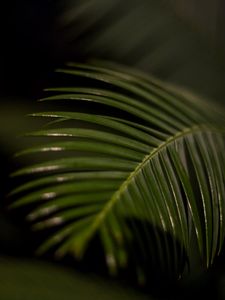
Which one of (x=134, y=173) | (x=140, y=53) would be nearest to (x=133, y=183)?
(x=134, y=173)

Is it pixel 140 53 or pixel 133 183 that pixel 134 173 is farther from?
pixel 140 53

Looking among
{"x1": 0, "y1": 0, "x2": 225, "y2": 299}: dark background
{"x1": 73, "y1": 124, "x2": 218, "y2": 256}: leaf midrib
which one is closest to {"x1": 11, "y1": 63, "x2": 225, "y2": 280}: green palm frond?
{"x1": 73, "y1": 124, "x2": 218, "y2": 256}: leaf midrib

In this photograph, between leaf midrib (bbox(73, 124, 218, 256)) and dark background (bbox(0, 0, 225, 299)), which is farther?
dark background (bbox(0, 0, 225, 299))

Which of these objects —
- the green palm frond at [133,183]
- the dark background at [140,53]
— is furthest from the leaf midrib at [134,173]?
the dark background at [140,53]

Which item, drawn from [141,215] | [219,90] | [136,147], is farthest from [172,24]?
Answer: [141,215]

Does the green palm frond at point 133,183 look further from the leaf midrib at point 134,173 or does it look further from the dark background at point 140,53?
the dark background at point 140,53

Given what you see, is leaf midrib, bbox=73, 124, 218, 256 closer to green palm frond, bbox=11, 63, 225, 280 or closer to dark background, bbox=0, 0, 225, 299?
green palm frond, bbox=11, 63, 225, 280

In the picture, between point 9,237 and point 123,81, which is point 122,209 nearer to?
point 123,81

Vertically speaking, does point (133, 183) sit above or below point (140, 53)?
below

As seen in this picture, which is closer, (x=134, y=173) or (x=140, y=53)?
(x=134, y=173)
